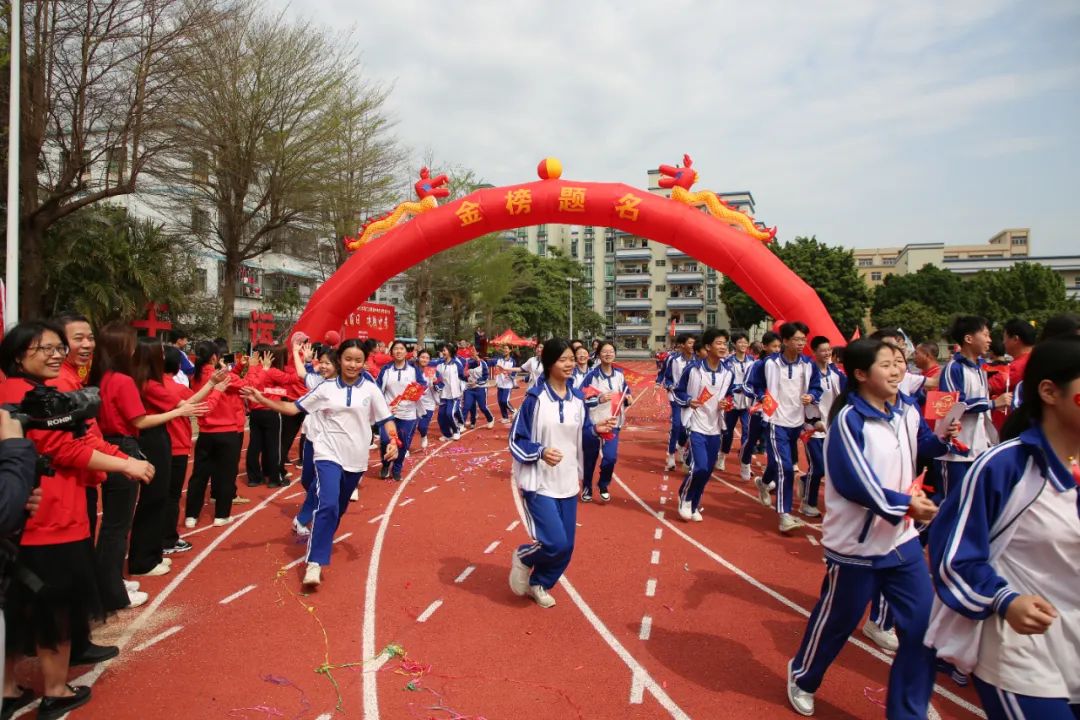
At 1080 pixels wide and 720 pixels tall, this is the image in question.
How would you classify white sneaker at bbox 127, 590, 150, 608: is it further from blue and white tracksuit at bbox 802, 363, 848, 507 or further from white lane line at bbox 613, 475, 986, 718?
blue and white tracksuit at bbox 802, 363, 848, 507

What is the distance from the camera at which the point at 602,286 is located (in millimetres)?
63219

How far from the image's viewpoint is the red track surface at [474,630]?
330 centimetres

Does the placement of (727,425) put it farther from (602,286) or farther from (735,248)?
(602,286)

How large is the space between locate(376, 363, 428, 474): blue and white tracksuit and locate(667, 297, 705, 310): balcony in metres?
49.7

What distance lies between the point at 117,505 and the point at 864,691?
4.59 meters

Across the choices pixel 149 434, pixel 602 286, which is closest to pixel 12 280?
pixel 149 434

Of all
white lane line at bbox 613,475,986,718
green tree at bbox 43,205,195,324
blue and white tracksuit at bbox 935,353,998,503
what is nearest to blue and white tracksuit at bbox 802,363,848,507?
blue and white tracksuit at bbox 935,353,998,503

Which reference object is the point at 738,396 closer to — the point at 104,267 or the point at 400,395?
the point at 400,395

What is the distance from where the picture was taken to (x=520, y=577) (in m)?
4.57

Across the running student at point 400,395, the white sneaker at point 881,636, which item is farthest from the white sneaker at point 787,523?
the running student at point 400,395

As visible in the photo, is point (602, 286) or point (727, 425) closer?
point (727, 425)

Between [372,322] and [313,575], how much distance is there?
16.4m

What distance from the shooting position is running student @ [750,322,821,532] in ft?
21.5

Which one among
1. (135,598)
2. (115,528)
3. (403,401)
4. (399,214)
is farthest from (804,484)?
(399,214)
